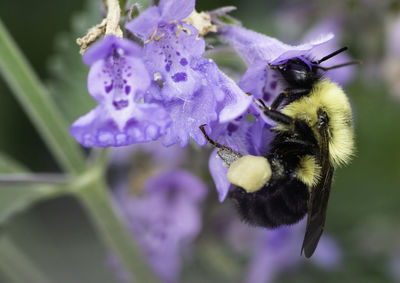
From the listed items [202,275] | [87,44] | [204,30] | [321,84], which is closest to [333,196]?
[202,275]

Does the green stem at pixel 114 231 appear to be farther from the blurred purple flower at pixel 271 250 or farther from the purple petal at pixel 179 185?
the blurred purple flower at pixel 271 250

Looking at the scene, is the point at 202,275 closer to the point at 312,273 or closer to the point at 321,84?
the point at 312,273

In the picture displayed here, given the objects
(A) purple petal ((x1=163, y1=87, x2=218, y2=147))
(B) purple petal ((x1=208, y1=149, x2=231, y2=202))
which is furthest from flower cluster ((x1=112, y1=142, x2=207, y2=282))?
(A) purple petal ((x1=163, y1=87, x2=218, y2=147))

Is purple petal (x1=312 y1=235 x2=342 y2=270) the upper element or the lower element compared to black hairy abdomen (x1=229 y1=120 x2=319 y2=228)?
lower

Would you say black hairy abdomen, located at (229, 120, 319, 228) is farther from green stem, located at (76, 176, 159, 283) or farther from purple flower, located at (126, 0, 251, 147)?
green stem, located at (76, 176, 159, 283)

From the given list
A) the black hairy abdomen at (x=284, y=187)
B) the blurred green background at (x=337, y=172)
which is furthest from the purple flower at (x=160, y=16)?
the blurred green background at (x=337, y=172)

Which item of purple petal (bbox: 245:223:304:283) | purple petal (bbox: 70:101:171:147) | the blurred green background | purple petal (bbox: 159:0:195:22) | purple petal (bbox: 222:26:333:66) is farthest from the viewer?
the blurred green background
